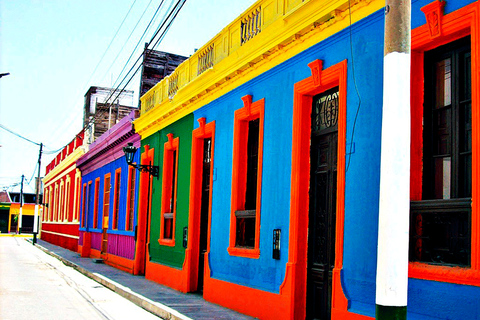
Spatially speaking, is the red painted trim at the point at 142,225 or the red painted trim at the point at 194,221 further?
the red painted trim at the point at 142,225

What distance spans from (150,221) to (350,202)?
1047 cm

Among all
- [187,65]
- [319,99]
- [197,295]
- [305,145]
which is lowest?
[197,295]

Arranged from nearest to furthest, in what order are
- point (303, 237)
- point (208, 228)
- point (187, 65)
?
1. point (303, 237)
2. point (208, 228)
3. point (187, 65)

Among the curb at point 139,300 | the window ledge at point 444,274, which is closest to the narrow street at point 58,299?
the curb at point 139,300

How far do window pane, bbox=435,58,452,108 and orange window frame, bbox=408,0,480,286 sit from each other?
0.17 metres

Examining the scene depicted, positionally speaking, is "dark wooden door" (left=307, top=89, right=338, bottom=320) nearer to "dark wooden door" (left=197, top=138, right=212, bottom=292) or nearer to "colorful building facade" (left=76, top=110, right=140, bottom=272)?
"dark wooden door" (left=197, top=138, right=212, bottom=292)

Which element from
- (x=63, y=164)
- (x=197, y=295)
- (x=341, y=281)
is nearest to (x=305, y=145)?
(x=341, y=281)

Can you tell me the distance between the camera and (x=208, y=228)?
12.1m

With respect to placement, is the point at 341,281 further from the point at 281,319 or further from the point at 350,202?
the point at 281,319

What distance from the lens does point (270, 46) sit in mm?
9547

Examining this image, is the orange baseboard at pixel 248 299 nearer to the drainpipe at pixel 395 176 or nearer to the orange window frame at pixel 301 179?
the orange window frame at pixel 301 179

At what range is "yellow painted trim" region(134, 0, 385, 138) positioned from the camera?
772 cm

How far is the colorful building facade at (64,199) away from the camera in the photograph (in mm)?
31312

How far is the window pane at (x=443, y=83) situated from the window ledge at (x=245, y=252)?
449 cm
